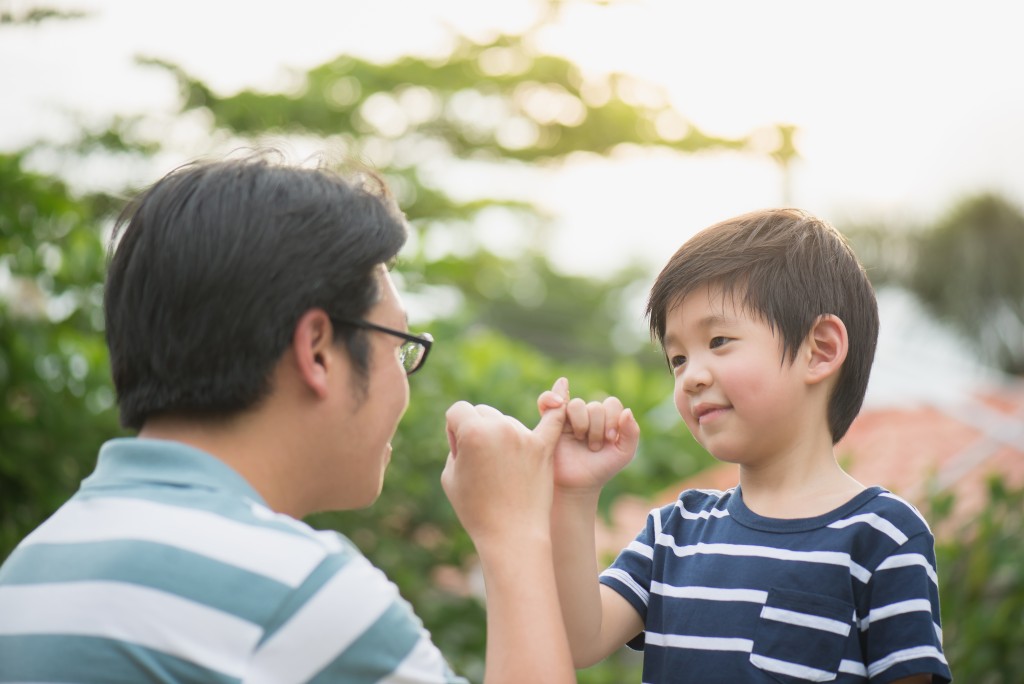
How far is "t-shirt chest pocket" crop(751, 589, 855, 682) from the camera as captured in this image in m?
1.63

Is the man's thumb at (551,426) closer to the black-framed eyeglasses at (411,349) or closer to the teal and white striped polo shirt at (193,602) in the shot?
the black-framed eyeglasses at (411,349)

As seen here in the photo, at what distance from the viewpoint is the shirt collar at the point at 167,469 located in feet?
4.68

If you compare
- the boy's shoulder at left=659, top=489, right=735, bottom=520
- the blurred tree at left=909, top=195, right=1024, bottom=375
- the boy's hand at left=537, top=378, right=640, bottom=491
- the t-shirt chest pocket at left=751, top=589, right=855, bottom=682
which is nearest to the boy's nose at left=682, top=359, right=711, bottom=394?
the boy's hand at left=537, top=378, right=640, bottom=491

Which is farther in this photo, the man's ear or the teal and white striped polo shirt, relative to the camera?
the man's ear

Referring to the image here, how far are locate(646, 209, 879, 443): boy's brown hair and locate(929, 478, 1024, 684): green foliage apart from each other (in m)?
1.56

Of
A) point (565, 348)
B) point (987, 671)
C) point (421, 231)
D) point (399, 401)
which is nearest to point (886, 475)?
point (987, 671)

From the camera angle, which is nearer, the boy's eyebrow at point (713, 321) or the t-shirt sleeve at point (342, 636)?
the t-shirt sleeve at point (342, 636)

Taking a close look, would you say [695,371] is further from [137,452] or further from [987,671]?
[987,671]

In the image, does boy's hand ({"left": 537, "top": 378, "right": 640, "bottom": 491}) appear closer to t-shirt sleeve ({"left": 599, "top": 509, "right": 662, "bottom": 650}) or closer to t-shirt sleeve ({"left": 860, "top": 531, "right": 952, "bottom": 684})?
t-shirt sleeve ({"left": 599, "top": 509, "right": 662, "bottom": 650})

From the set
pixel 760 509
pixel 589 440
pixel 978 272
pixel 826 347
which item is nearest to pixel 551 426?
pixel 589 440

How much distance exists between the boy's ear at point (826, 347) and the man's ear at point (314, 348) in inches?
30.2

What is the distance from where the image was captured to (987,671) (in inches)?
124

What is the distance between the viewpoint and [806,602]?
5.44 ft

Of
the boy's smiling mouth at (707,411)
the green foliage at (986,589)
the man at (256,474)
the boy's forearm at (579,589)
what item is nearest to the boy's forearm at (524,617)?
the man at (256,474)
